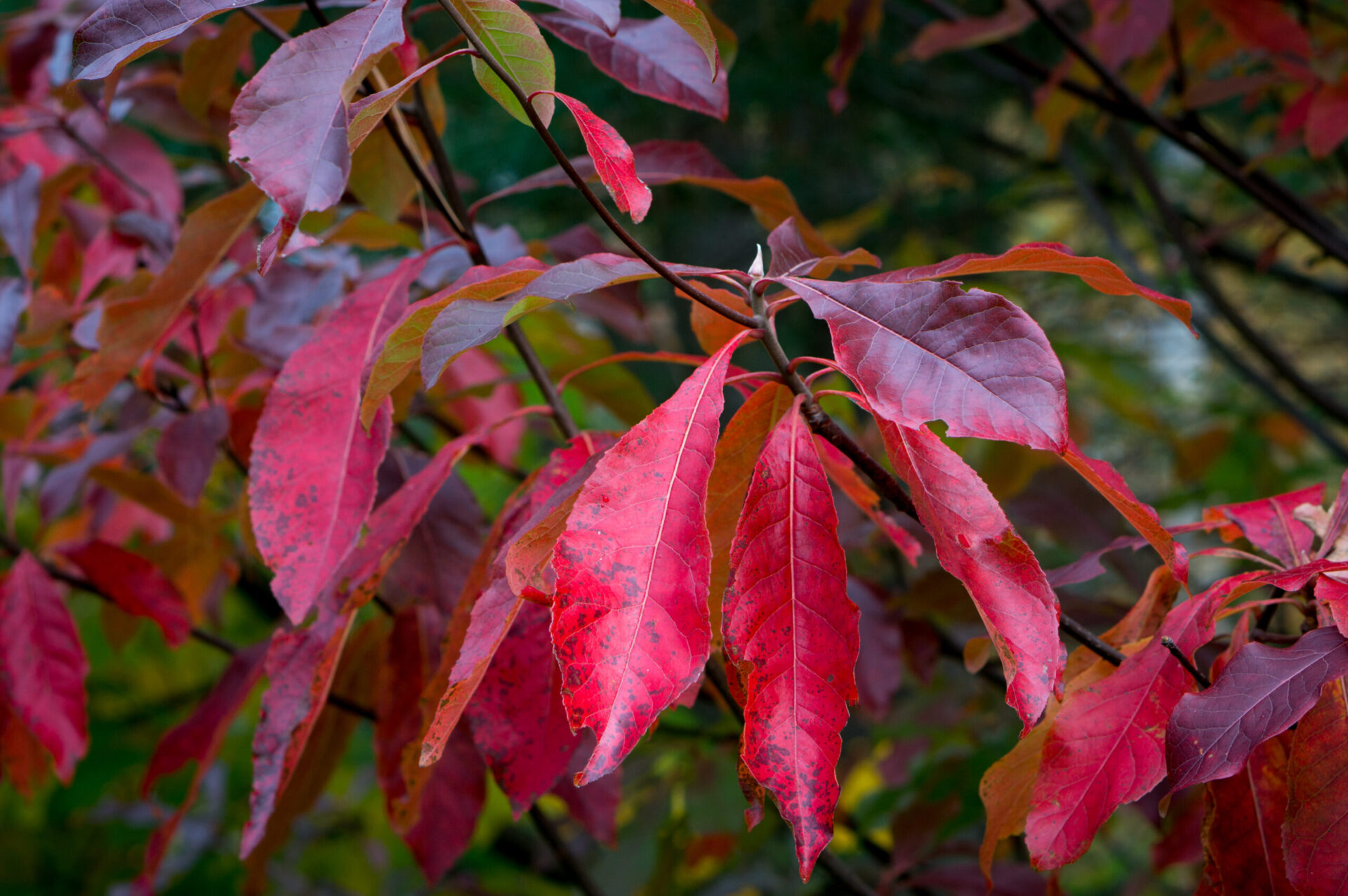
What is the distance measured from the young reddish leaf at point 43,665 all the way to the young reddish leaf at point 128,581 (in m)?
0.04

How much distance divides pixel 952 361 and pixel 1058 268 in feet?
0.37

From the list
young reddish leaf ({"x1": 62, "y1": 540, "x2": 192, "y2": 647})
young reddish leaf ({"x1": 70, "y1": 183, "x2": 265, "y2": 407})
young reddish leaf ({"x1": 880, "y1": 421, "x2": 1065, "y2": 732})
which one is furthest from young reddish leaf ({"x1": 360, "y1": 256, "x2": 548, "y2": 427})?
young reddish leaf ({"x1": 62, "y1": 540, "x2": 192, "y2": 647})

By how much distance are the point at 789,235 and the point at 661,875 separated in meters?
1.34

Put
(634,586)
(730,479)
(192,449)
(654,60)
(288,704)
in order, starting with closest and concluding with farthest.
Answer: (634,586)
(730,479)
(288,704)
(654,60)
(192,449)

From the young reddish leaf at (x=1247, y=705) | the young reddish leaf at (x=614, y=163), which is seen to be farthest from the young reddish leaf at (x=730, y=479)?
the young reddish leaf at (x=1247, y=705)

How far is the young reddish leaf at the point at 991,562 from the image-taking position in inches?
16.3

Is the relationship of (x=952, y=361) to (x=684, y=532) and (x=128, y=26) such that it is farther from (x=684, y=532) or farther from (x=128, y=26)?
(x=128, y=26)

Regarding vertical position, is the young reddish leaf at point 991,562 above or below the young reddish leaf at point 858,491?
above

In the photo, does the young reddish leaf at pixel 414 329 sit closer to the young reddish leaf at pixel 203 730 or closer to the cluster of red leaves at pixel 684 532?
the cluster of red leaves at pixel 684 532

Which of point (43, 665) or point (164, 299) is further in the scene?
point (43, 665)

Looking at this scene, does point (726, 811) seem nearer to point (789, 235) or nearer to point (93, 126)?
point (789, 235)

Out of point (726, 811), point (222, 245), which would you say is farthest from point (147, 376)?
point (726, 811)

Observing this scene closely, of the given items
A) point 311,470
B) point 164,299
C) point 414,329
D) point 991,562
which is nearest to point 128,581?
point 164,299

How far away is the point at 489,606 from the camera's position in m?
0.48
